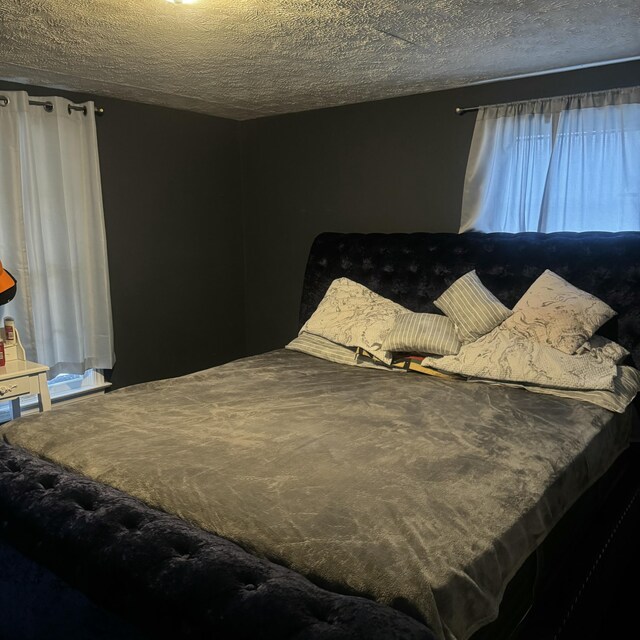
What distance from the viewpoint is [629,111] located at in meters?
3.09

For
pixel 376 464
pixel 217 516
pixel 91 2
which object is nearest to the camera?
pixel 217 516

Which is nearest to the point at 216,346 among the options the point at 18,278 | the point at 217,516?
the point at 18,278

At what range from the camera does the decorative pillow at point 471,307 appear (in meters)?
3.14

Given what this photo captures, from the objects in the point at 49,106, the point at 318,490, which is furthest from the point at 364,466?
the point at 49,106

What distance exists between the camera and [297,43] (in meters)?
2.63

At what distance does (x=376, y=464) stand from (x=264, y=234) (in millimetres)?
3143

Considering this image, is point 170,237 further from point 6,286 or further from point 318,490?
point 318,490

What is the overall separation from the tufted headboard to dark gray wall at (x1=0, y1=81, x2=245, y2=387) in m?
0.97

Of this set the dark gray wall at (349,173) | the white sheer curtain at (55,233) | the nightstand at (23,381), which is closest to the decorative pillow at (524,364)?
the dark gray wall at (349,173)

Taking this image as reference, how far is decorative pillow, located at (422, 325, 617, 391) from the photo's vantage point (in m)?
2.70

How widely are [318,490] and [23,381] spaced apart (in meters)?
2.12

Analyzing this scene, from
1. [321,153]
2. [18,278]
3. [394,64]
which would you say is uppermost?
[394,64]

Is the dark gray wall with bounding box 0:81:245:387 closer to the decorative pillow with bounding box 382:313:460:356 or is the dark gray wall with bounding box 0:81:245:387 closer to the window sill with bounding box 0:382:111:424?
the window sill with bounding box 0:382:111:424

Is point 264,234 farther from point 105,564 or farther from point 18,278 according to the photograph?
point 105,564
